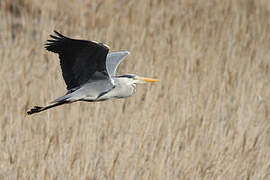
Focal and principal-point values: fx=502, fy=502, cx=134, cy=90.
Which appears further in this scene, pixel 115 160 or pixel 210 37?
pixel 210 37

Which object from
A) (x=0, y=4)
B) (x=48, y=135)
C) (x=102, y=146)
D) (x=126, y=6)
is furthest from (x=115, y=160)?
(x=0, y=4)

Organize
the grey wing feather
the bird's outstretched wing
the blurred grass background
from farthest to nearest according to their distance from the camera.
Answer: the grey wing feather → the blurred grass background → the bird's outstretched wing

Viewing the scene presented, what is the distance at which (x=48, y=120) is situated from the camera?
125 inches

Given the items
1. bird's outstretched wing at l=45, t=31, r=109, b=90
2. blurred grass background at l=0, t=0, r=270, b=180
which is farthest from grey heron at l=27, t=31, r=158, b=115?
blurred grass background at l=0, t=0, r=270, b=180

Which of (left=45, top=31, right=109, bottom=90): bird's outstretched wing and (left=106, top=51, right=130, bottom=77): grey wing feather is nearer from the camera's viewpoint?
(left=45, top=31, right=109, bottom=90): bird's outstretched wing

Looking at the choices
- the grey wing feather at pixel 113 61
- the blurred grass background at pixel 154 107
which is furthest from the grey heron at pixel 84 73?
the blurred grass background at pixel 154 107

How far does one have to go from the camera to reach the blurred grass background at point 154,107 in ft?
9.91

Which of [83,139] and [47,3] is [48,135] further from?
[47,3]

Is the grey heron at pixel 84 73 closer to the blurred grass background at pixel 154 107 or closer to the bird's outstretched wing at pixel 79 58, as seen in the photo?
the bird's outstretched wing at pixel 79 58

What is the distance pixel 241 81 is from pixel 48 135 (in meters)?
1.84

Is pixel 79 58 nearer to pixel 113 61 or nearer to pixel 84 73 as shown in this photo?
pixel 84 73

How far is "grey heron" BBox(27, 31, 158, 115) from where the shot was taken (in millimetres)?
2832

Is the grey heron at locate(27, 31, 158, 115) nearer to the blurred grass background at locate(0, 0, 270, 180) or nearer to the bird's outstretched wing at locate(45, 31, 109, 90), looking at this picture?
the bird's outstretched wing at locate(45, 31, 109, 90)

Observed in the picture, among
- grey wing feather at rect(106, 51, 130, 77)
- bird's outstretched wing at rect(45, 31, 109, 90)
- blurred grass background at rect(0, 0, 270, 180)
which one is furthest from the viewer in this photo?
grey wing feather at rect(106, 51, 130, 77)
